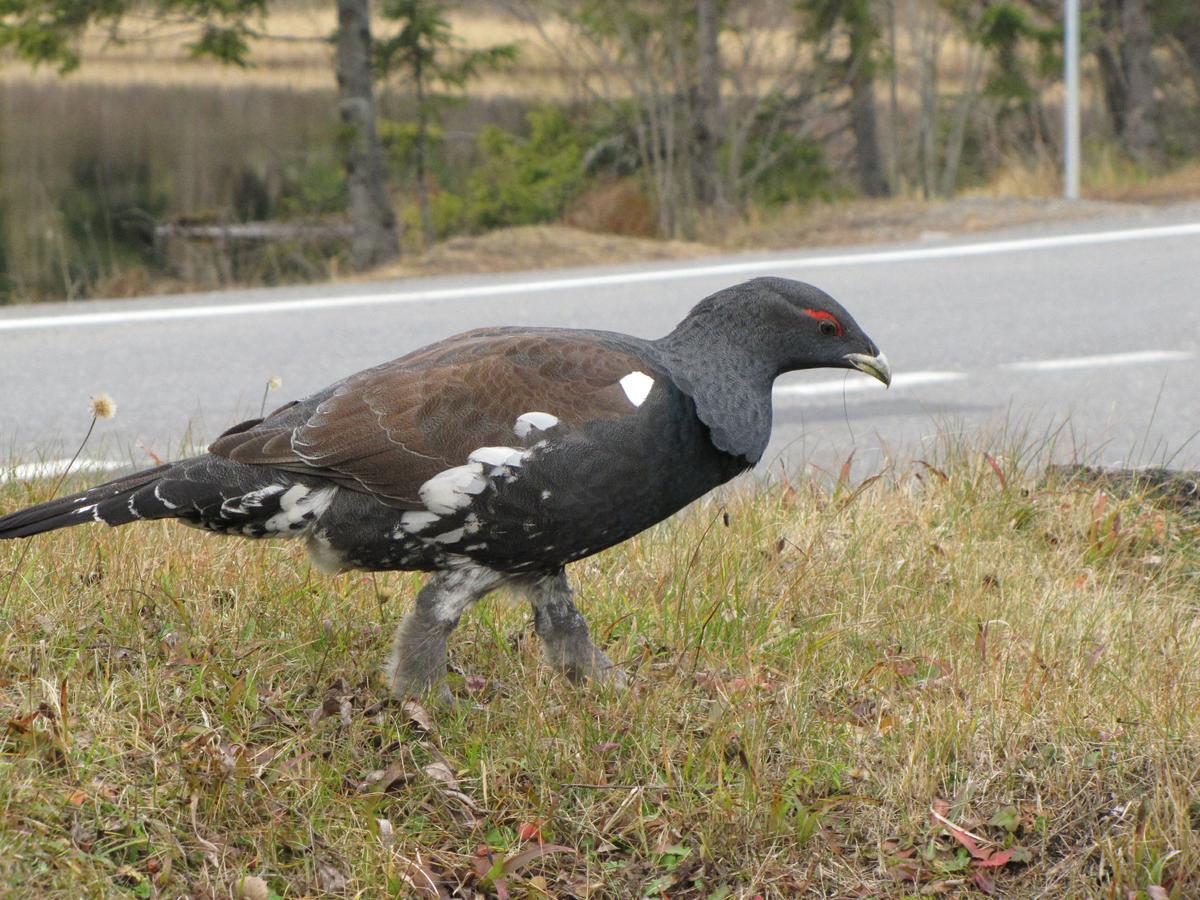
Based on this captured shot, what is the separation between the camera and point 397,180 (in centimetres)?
1884

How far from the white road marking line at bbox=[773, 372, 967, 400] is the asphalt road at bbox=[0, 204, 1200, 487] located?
17mm

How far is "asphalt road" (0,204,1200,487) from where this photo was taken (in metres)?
6.27

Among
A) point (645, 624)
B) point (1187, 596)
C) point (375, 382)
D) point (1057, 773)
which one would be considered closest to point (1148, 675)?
point (1057, 773)

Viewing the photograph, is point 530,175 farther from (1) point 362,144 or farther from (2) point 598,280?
(2) point 598,280

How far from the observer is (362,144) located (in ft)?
43.7

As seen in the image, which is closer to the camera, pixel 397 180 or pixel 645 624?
pixel 645 624

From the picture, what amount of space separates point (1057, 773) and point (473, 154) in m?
17.7

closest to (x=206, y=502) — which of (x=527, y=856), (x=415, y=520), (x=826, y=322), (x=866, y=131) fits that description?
(x=415, y=520)

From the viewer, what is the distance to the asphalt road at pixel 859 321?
627 cm

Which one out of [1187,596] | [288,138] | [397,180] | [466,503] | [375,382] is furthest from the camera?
[288,138]

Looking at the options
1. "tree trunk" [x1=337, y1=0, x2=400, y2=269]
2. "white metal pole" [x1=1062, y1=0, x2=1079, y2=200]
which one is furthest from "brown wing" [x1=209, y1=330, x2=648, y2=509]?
"white metal pole" [x1=1062, y1=0, x2=1079, y2=200]

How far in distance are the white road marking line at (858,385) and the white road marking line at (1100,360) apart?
37 cm

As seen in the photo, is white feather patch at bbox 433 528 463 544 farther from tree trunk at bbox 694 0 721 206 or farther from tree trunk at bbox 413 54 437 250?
tree trunk at bbox 413 54 437 250

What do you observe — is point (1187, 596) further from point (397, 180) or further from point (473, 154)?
point (473, 154)
